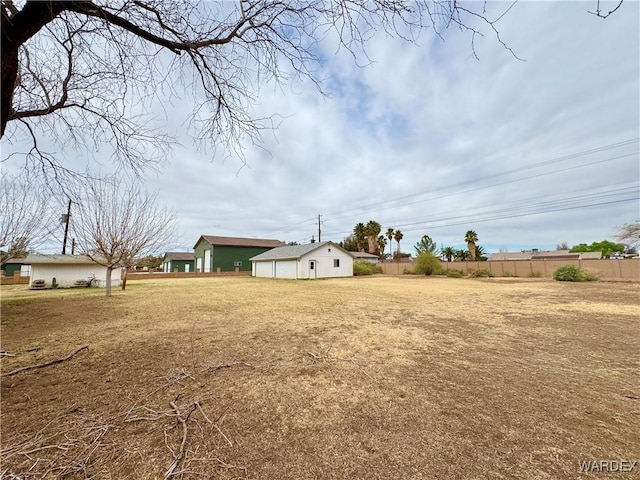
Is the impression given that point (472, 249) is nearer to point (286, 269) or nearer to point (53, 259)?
point (286, 269)

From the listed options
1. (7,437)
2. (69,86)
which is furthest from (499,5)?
(7,437)

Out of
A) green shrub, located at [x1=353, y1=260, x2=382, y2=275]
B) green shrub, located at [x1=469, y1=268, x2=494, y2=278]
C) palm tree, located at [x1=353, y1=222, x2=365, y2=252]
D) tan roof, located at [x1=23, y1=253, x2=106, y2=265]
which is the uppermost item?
palm tree, located at [x1=353, y1=222, x2=365, y2=252]

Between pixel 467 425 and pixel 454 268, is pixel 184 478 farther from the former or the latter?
pixel 454 268

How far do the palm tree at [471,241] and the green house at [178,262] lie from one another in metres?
39.2

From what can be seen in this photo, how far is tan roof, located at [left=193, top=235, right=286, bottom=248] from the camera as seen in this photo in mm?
32562

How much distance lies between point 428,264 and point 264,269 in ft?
54.1

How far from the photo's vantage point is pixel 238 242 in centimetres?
3412

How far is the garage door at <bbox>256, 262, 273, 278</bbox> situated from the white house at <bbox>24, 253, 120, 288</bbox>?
42.7 ft

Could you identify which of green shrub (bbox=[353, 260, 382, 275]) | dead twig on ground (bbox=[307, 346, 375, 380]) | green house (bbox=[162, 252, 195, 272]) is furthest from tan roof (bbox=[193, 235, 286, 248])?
dead twig on ground (bbox=[307, 346, 375, 380])

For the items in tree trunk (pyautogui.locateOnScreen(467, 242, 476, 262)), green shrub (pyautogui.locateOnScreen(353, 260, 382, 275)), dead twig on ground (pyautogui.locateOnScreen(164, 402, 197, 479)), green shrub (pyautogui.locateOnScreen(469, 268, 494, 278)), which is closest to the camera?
dead twig on ground (pyautogui.locateOnScreen(164, 402, 197, 479))

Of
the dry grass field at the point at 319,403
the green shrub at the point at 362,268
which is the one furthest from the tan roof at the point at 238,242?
the dry grass field at the point at 319,403

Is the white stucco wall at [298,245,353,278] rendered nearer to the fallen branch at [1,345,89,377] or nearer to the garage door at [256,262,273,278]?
the garage door at [256,262,273,278]

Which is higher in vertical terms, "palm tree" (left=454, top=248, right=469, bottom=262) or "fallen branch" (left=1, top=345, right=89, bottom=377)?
"palm tree" (left=454, top=248, right=469, bottom=262)

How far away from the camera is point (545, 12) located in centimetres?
224
